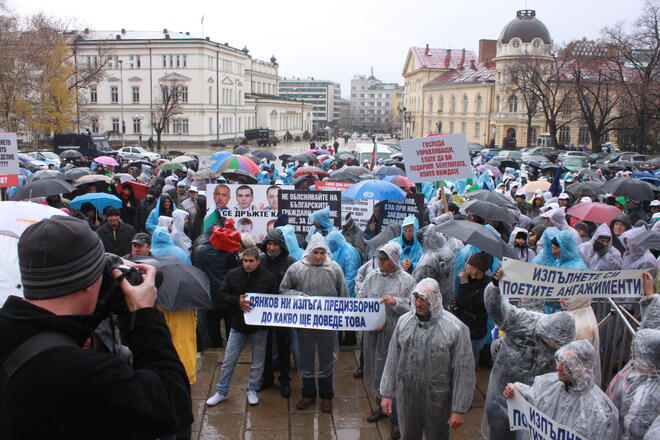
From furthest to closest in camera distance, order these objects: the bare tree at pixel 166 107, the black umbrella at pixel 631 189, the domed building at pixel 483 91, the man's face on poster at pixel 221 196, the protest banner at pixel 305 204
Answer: the domed building at pixel 483 91 → the bare tree at pixel 166 107 → the black umbrella at pixel 631 189 → the man's face on poster at pixel 221 196 → the protest banner at pixel 305 204

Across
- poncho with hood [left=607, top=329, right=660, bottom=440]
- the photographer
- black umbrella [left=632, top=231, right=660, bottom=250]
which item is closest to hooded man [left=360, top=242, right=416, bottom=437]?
poncho with hood [left=607, top=329, right=660, bottom=440]

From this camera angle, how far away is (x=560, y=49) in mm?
48594

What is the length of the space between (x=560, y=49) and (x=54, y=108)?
130 ft

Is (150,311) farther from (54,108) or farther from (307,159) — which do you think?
(54,108)

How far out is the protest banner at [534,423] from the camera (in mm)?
3486

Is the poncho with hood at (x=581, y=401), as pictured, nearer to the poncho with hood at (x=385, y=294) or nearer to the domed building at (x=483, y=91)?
the poncho with hood at (x=385, y=294)

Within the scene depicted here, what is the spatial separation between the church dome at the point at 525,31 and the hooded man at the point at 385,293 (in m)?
64.8

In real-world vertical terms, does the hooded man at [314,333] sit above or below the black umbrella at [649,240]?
below

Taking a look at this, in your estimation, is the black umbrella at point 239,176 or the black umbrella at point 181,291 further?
the black umbrella at point 239,176

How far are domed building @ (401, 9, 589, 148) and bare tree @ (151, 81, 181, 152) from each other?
24036mm

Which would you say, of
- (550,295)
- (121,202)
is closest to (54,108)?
(121,202)

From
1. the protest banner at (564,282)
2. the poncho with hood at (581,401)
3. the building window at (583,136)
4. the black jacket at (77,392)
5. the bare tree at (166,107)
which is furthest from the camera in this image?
the building window at (583,136)

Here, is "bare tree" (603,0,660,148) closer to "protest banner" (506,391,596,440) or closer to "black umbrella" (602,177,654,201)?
"black umbrella" (602,177,654,201)

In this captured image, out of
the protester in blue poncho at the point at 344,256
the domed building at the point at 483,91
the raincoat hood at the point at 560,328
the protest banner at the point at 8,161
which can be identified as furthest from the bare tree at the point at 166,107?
the raincoat hood at the point at 560,328
